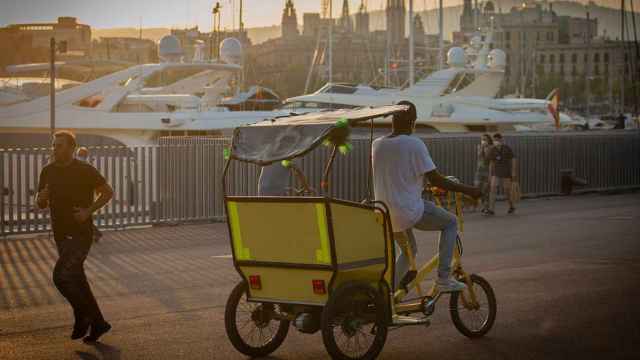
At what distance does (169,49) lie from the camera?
39.9 metres

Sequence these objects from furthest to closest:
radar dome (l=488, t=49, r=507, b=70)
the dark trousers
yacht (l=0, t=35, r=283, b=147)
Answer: radar dome (l=488, t=49, r=507, b=70)
yacht (l=0, t=35, r=283, b=147)
the dark trousers

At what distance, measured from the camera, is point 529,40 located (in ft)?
632

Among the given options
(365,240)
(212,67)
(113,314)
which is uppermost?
(212,67)

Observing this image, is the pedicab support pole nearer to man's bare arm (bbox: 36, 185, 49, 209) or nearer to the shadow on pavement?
the shadow on pavement

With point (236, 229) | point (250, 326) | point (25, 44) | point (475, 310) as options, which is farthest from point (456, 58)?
point (25, 44)

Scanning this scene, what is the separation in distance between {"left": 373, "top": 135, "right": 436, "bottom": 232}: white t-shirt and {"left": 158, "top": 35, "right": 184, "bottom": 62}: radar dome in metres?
31.9

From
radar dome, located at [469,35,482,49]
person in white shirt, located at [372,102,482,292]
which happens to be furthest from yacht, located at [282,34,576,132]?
person in white shirt, located at [372,102,482,292]

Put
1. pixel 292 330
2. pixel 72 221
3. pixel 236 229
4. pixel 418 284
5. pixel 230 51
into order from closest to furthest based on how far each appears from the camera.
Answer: pixel 236 229 < pixel 418 284 < pixel 72 221 < pixel 292 330 < pixel 230 51

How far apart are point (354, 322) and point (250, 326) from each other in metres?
0.97

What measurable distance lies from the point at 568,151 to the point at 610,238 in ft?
43.2

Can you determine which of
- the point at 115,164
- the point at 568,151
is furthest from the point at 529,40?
the point at 115,164

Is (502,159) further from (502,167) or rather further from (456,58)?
(456,58)

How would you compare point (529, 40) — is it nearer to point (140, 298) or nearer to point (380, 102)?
point (380, 102)

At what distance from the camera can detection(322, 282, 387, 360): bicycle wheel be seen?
7992mm
